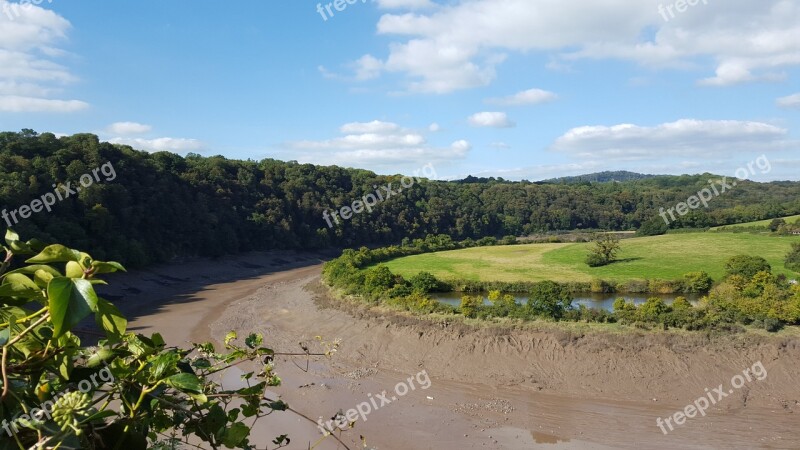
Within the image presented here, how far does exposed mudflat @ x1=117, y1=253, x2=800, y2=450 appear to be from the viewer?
37.2ft

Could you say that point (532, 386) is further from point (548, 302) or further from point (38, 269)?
point (38, 269)

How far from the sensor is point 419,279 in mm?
24312

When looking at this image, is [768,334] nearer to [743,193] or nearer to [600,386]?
[600,386]

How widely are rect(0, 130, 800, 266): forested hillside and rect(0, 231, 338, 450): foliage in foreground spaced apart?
91.9 ft

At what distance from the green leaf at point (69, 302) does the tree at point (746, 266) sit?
26.3 m

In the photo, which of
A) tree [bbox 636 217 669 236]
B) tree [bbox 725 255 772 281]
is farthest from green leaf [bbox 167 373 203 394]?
tree [bbox 636 217 669 236]

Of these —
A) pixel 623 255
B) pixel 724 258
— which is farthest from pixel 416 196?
pixel 724 258

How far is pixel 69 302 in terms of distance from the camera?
2.79ft

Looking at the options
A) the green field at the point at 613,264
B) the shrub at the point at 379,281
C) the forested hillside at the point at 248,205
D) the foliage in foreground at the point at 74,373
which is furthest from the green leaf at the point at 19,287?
the forested hillside at the point at 248,205

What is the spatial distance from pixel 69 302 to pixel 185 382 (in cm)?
35

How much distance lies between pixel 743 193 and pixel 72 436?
99.1 m

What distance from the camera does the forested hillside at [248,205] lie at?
2870cm

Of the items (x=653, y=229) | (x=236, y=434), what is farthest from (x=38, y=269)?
(x=653, y=229)

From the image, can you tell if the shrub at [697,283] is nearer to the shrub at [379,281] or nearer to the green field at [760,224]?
the shrub at [379,281]
